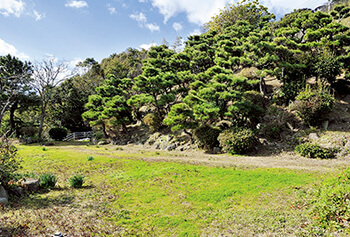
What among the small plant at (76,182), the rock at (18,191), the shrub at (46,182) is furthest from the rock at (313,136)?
Answer: the rock at (18,191)

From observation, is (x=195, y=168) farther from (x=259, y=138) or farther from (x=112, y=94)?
(x=112, y=94)

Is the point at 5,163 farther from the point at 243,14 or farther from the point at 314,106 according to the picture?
the point at 243,14

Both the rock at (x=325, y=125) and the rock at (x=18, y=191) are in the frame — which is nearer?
the rock at (x=18, y=191)

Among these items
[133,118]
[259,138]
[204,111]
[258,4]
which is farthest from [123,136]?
[258,4]

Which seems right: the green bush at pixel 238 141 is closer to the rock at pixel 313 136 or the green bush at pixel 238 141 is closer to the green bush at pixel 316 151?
the green bush at pixel 316 151

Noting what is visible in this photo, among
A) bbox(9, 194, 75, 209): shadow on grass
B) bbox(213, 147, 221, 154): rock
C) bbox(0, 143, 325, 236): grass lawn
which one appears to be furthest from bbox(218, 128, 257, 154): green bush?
bbox(9, 194, 75, 209): shadow on grass

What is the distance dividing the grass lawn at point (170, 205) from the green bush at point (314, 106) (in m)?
6.99

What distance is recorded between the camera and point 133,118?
85.1ft

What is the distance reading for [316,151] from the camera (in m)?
11.3

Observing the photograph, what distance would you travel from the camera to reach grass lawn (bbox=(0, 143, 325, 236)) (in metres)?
4.39

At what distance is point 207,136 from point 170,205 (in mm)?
9318

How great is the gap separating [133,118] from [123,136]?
11.1 ft

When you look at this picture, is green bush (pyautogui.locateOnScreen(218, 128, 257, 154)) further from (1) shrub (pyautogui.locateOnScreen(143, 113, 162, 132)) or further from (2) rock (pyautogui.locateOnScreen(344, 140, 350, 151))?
(1) shrub (pyautogui.locateOnScreen(143, 113, 162, 132))

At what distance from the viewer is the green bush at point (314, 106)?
1314 centimetres
